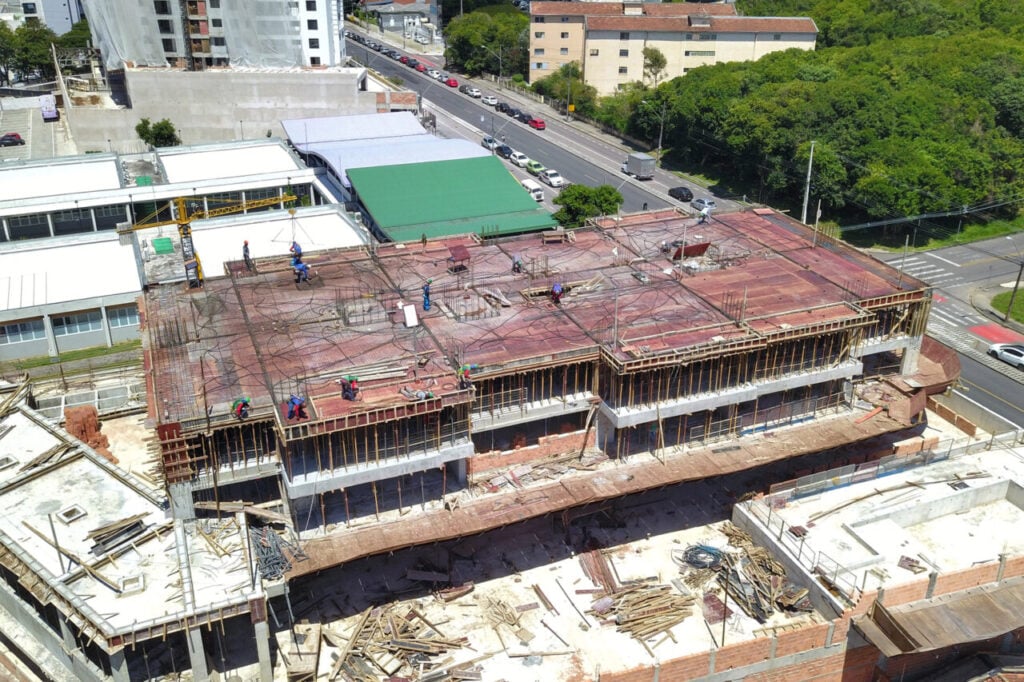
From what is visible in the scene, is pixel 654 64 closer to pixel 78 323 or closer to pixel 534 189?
pixel 534 189

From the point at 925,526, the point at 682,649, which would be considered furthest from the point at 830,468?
the point at 682,649

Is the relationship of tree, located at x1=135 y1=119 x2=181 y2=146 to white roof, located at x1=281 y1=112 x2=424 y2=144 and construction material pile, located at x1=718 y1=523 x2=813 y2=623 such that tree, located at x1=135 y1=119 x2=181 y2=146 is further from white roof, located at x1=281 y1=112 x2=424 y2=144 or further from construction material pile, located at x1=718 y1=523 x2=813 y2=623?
construction material pile, located at x1=718 y1=523 x2=813 y2=623

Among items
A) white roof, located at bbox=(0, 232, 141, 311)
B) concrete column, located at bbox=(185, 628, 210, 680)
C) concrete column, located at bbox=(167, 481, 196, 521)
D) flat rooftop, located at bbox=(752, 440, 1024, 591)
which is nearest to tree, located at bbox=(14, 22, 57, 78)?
white roof, located at bbox=(0, 232, 141, 311)

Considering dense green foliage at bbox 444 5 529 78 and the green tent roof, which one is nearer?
the green tent roof

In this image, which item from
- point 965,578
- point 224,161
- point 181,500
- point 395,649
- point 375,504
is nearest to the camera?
point 395,649

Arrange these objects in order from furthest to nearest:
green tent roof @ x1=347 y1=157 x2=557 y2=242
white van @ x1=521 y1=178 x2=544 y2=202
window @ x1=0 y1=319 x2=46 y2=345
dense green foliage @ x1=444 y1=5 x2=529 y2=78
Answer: dense green foliage @ x1=444 y1=5 x2=529 y2=78, white van @ x1=521 y1=178 x2=544 y2=202, green tent roof @ x1=347 y1=157 x2=557 y2=242, window @ x1=0 y1=319 x2=46 y2=345

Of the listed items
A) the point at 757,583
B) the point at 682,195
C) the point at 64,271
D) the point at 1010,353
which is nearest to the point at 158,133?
the point at 64,271

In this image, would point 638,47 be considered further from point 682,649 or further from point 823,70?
point 682,649

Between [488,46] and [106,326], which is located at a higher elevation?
[488,46]
